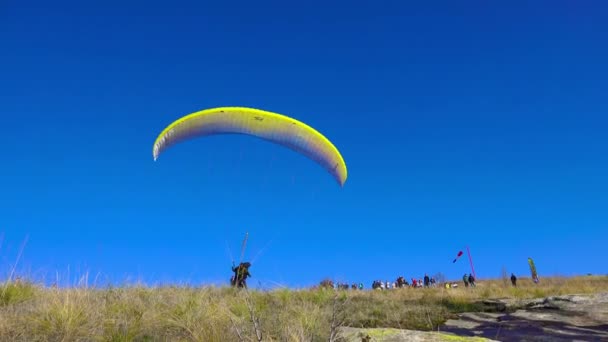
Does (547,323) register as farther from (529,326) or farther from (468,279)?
(468,279)

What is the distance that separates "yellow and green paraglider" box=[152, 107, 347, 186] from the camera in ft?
38.3

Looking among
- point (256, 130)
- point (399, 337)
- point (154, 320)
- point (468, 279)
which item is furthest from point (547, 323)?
point (468, 279)

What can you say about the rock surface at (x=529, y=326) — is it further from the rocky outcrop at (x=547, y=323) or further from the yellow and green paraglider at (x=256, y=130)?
the yellow and green paraglider at (x=256, y=130)

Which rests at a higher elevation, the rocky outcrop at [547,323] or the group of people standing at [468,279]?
the group of people standing at [468,279]

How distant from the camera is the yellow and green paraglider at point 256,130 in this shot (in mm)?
11688

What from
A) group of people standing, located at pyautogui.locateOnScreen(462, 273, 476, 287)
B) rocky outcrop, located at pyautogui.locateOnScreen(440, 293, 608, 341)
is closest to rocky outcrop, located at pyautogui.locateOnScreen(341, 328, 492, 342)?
rocky outcrop, located at pyautogui.locateOnScreen(440, 293, 608, 341)

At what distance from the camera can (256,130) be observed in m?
12.8

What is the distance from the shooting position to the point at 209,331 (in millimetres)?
5449

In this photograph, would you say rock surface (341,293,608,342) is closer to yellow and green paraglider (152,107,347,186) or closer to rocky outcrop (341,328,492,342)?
rocky outcrop (341,328,492,342)

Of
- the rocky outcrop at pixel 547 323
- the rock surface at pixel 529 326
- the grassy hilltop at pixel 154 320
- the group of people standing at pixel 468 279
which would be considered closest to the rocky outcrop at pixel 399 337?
the rock surface at pixel 529 326

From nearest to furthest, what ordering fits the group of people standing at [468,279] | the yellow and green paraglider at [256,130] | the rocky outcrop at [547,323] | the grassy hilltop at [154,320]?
the grassy hilltop at [154,320] → the rocky outcrop at [547,323] → the yellow and green paraglider at [256,130] → the group of people standing at [468,279]

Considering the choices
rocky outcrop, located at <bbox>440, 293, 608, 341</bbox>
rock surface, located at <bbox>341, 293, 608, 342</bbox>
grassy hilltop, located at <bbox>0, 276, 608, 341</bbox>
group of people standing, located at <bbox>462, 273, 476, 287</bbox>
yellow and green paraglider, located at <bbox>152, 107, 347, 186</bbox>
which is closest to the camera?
grassy hilltop, located at <bbox>0, 276, 608, 341</bbox>

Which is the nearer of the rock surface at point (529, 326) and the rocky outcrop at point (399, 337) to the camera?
the rocky outcrop at point (399, 337)

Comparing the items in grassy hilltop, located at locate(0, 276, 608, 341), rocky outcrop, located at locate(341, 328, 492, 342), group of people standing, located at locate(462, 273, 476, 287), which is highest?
group of people standing, located at locate(462, 273, 476, 287)
